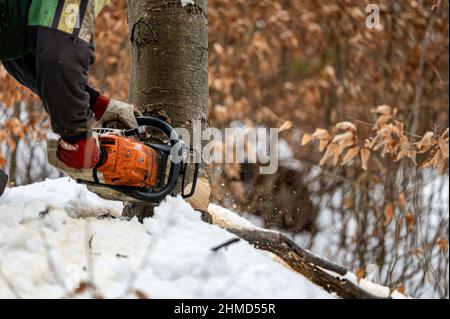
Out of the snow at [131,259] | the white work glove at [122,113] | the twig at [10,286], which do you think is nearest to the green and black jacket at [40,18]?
the white work glove at [122,113]

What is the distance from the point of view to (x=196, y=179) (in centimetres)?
251

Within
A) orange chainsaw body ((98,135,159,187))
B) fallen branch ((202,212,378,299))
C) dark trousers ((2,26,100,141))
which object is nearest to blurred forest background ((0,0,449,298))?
fallen branch ((202,212,378,299))

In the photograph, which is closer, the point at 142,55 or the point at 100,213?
the point at 100,213

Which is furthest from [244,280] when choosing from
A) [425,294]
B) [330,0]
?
[330,0]

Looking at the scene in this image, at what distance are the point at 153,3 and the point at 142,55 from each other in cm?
23

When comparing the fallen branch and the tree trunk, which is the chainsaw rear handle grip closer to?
the tree trunk

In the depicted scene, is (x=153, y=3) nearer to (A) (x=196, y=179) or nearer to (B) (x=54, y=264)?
(A) (x=196, y=179)

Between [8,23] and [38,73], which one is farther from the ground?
[8,23]

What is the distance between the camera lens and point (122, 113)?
98.6 inches

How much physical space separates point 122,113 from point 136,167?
25cm

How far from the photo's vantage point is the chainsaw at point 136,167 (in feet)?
7.80

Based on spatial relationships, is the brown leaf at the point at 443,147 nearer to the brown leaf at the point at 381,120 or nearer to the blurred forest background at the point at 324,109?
the brown leaf at the point at 381,120

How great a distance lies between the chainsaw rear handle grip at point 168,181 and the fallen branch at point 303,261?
0.82ft

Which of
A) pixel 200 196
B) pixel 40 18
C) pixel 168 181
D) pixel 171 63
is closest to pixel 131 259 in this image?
pixel 168 181
